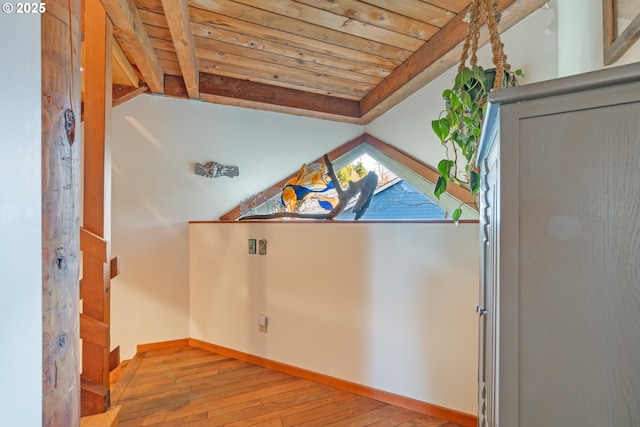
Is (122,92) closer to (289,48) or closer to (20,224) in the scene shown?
(289,48)

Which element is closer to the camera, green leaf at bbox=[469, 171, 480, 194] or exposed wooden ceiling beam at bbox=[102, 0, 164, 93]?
green leaf at bbox=[469, 171, 480, 194]

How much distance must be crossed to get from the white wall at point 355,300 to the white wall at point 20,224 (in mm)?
1587

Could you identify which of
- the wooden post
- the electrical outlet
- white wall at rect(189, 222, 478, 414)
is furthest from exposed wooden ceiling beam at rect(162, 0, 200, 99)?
the electrical outlet

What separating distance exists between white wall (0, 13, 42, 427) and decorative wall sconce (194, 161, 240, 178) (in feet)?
7.26

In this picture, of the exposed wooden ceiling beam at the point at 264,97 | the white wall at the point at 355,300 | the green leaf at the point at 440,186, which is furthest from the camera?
the exposed wooden ceiling beam at the point at 264,97

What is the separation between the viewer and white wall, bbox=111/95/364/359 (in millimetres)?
2447

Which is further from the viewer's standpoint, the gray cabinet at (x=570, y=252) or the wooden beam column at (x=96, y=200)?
the wooden beam column at (x=96, y=200)

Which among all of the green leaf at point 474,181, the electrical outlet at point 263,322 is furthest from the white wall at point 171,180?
the green leaf at point 474,181

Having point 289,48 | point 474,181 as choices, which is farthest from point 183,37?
point 474,181

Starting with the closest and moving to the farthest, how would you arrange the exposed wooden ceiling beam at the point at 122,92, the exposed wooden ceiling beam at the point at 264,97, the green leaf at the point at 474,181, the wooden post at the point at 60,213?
1. the wooden post at the point at 60,213
2. the green leaf at the point at 474,181
3. the exposed wooden ceiling beam at the point at 122,92
4. the exposed wooden ceiling beam at the point at 264,97

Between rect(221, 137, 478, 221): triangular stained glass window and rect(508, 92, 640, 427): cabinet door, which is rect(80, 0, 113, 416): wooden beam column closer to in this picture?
rect(221, 137, 478, 221): triangular stained glass window

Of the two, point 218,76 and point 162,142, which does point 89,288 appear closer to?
point 162,142

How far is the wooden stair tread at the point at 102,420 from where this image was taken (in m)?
1.22

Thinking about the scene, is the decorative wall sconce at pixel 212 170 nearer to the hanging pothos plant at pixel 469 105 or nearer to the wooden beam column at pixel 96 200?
the wooden beam column at pixel 96 200
